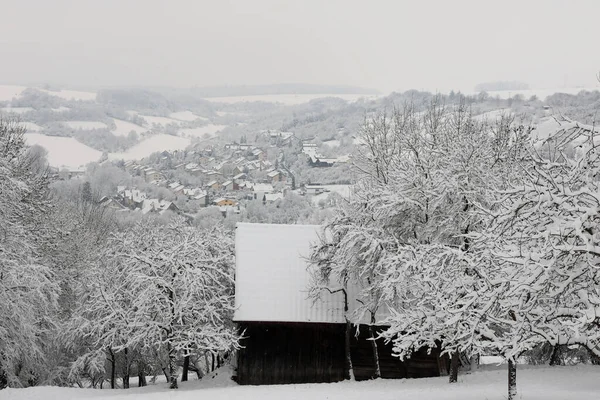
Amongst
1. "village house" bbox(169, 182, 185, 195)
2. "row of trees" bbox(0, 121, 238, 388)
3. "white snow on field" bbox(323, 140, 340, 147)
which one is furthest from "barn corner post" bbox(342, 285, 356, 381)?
"white snow on field" bbox(323, 140, 340, 147)

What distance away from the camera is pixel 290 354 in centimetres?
2880

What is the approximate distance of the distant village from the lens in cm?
13062

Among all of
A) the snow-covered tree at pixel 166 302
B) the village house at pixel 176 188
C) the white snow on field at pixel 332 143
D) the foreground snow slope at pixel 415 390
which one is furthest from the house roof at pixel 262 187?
the foreground snow slope at pixel 415 390

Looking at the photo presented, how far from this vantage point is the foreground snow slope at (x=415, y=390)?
67.3 ft

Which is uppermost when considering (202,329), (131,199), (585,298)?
(585,298)

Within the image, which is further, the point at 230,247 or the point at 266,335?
the point at 230,247

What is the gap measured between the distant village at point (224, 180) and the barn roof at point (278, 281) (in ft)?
273

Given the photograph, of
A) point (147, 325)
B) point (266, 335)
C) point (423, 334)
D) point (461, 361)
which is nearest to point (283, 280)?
point (266, 335)

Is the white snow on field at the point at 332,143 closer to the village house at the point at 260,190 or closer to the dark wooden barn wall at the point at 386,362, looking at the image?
the village house at the point at 260,190

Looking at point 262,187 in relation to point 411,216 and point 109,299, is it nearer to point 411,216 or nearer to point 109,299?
point 109,299

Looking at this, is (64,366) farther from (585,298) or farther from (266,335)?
(585,298)

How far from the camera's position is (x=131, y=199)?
13462cm

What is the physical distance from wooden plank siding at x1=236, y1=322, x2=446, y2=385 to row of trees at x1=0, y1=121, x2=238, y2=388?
1.31 m

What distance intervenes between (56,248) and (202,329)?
46.2 ft
